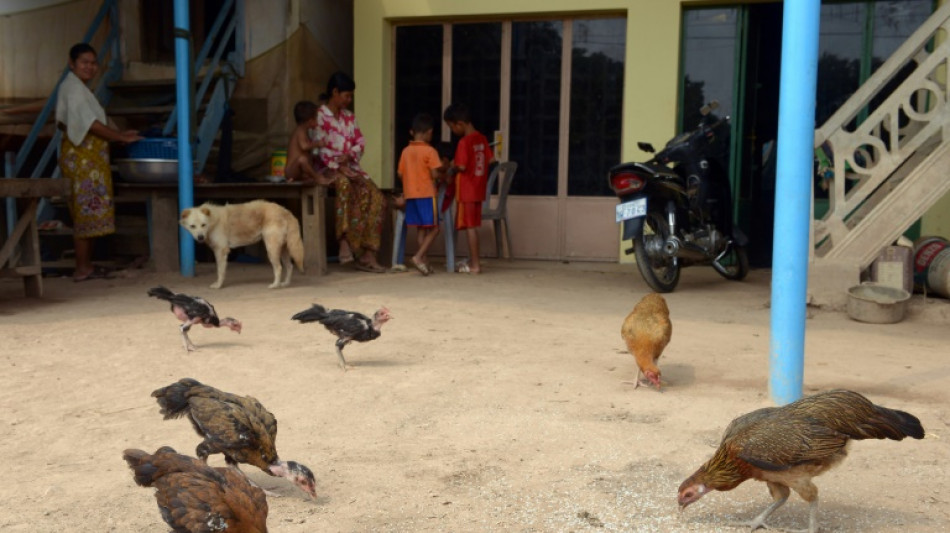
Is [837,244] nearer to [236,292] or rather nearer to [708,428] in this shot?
[708,428]

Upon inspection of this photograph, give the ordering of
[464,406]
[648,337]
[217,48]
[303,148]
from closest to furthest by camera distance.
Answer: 1. [464,406]
2. [648,337]
3. [303,148]
4. [217,48]

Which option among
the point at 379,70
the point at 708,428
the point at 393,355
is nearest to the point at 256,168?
the point at 379,70

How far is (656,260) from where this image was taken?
27.0ft

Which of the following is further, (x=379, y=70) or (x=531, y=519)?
(x=379, y=70)

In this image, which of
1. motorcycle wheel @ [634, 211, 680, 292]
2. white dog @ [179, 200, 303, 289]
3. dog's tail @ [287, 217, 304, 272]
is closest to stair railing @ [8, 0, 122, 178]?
white dog @ [179, 200, 303, 289]

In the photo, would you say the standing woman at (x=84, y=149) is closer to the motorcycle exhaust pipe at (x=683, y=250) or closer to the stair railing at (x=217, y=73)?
the stair railing at (x=217, y=73)

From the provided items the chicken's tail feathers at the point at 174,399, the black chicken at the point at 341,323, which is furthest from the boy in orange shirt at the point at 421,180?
the chicken's tail feathers at the point at 174,399

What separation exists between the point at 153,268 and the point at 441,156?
3.31 metres

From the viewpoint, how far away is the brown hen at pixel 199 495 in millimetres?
2570

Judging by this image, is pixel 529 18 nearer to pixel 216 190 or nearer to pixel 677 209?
pixel 677 209

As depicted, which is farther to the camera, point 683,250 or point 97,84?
point 97,84

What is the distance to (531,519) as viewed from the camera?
3.15 m

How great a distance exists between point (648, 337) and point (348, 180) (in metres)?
5.38

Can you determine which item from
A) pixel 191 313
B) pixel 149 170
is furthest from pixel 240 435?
pixel 149 170
